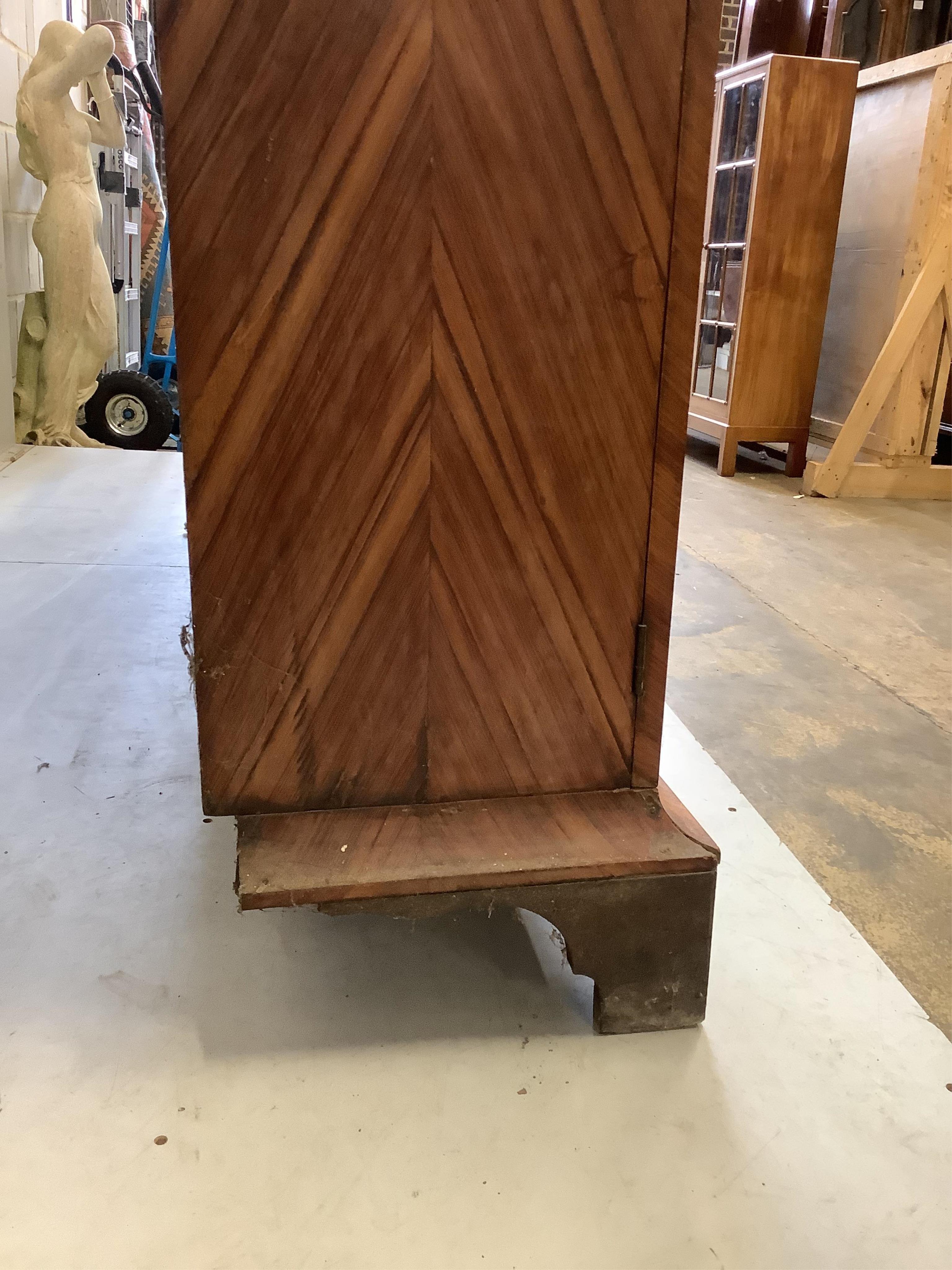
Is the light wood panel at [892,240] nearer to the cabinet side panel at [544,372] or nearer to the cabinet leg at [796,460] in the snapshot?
the cabinet leg at [796,460]

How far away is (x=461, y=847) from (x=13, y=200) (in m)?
3.72

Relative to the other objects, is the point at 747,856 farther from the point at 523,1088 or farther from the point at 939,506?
the point at 939,506

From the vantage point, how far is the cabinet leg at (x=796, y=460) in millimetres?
4172

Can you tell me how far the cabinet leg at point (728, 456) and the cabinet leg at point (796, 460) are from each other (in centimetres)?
22

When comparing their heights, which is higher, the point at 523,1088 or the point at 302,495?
the point at 302,495

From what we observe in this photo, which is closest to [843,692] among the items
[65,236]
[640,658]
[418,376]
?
[640,658]

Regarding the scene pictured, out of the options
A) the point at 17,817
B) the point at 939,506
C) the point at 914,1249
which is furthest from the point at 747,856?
the point at 939,506

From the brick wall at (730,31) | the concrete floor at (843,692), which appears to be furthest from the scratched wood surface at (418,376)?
the brick wall at (730,31)

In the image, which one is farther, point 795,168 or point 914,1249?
point 795,168

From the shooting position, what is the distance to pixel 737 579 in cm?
284

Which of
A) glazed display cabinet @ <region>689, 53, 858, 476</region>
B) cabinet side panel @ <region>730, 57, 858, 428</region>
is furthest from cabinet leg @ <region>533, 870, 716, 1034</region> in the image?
cabinet side panel @ <region>730, 57, 858, 428</region>

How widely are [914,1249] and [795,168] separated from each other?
12.4ft

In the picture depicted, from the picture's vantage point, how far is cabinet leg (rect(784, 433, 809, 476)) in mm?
4172

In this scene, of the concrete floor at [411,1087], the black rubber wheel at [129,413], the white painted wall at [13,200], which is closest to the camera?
the concrete floor at [411,1087]
